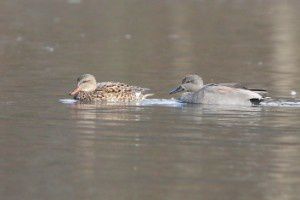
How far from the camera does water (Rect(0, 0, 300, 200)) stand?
363 inches

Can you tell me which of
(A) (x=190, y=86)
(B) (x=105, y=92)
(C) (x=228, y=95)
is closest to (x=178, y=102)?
(A) (x=190, y=86)

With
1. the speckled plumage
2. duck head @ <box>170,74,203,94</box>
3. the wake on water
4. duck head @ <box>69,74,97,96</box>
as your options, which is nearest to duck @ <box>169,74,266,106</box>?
the wake on water

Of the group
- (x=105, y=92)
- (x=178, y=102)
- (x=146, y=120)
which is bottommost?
(x=146, y=120)

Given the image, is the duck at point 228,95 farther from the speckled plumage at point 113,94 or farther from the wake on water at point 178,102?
the speckled plumage at point 113,94

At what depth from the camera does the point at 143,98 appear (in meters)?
14.6

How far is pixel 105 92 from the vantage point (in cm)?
1466

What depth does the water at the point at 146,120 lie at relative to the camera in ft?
30.3

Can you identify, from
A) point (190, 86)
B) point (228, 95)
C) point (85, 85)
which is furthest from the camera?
point (190, 86)

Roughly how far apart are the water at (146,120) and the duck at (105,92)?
0.85ft

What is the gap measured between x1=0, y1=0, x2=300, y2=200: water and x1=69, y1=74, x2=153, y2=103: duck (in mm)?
260

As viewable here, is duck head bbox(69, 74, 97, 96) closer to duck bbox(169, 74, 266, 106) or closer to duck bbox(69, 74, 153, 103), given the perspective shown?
duck bbox(69, 74, 153, 103)

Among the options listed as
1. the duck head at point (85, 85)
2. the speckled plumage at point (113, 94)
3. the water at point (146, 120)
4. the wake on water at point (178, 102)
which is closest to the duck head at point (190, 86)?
the water at point (146, 120)

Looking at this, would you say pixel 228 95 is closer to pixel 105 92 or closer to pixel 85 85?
pixel 105 92

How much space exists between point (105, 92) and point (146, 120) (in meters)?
2.14
